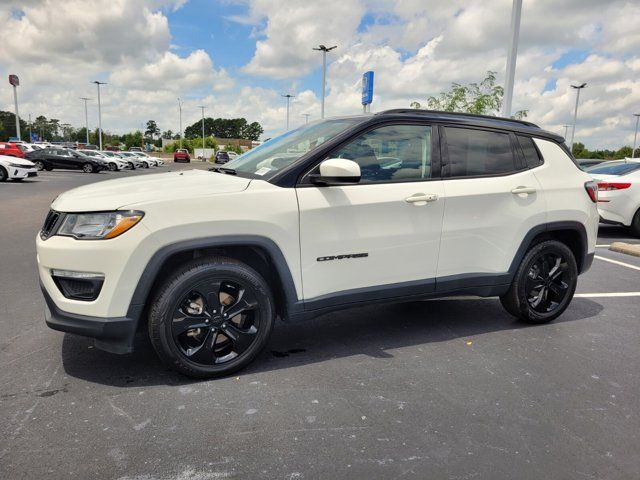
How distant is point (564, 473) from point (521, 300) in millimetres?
2068

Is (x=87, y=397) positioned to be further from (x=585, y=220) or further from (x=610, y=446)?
(x=585, y=220)

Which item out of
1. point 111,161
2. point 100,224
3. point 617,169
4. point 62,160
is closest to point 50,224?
point 100,224

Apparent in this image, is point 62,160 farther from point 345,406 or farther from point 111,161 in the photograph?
point 345,406

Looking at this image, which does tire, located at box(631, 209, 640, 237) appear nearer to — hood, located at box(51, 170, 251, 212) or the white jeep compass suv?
the white jeep compass suv

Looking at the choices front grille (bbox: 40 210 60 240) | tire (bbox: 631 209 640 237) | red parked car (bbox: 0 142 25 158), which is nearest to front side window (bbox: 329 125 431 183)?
front grille (bbox: 40 210 60 240)

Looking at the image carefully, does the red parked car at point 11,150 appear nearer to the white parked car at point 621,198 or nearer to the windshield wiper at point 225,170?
the white parked car at point 621,198

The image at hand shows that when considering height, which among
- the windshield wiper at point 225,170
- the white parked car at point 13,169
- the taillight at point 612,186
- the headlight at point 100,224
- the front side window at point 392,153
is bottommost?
the white parked car at point 13,169

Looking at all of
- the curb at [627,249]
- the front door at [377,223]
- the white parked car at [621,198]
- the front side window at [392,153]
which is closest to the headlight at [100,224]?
the front door at [377,223]

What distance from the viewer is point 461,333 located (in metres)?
4.23

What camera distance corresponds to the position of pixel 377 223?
137 inches

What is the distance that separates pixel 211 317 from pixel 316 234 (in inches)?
33.8

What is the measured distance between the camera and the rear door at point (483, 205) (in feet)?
12.6

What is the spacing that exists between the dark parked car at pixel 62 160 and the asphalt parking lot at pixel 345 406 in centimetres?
3123

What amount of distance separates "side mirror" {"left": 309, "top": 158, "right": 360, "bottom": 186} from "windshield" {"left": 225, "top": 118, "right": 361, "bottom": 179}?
299 mm
